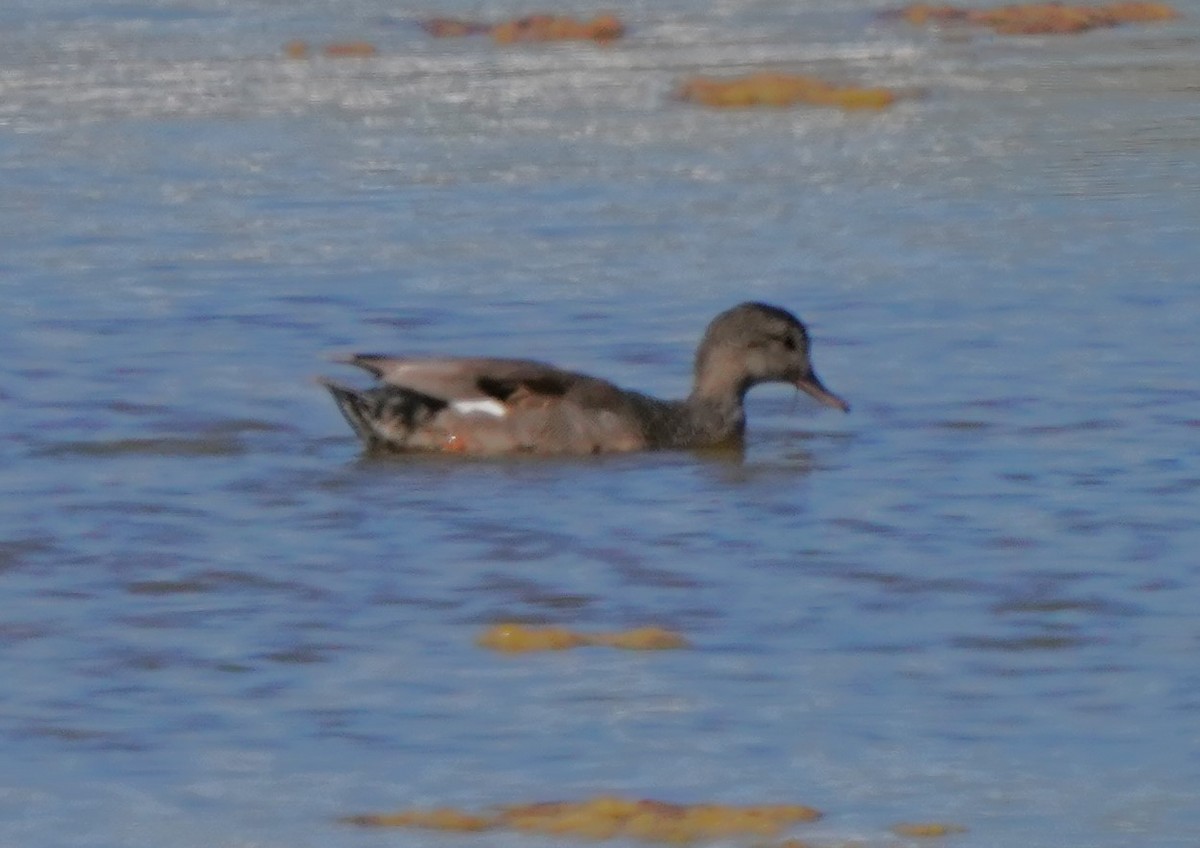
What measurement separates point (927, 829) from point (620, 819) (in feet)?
2.14

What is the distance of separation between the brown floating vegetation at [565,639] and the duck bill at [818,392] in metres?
3.41

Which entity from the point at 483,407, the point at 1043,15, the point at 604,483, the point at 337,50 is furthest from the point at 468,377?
the point at 1043,15

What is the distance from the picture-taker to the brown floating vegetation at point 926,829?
6.25m

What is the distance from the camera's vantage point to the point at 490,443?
35.7 feet

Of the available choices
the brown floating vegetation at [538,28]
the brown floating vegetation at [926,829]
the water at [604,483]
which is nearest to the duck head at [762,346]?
the water at [604,483]

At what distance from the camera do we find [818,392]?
11.5m

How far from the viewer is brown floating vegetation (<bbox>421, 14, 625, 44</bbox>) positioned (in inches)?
1041

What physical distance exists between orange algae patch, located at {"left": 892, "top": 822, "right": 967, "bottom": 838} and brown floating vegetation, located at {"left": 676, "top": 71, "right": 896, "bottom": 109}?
15.6 metres

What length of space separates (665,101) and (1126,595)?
14.0 metres

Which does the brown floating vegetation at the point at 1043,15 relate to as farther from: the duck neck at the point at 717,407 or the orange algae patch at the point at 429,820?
the orange algae patch at the point at 429,820

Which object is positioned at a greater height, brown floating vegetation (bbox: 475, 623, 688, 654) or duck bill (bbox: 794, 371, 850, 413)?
duck bill (bbox: 794, 371, 850, 413)

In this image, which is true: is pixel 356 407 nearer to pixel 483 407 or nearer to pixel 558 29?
pixel 483 407

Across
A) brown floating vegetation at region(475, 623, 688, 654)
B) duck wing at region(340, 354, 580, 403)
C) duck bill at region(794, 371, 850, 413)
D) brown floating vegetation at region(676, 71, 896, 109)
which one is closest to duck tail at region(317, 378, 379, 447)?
duck wing at region(340, 354, 580, 403)

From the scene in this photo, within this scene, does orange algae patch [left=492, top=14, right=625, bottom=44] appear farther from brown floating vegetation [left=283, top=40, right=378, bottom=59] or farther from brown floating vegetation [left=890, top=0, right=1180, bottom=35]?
brown floating vegetation [left=890, top=0, right=1180, bottom=35]
